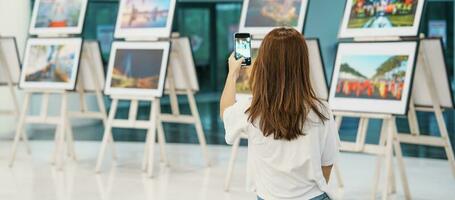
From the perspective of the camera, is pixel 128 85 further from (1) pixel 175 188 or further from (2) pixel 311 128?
(2) pixel 311 128

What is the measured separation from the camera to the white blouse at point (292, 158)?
2785mm

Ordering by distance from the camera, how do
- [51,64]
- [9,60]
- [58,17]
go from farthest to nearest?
[9,60]
[58,17]
[51,64]

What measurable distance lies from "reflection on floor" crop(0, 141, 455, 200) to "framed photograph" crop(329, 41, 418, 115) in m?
0.75

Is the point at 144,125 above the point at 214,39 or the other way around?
above

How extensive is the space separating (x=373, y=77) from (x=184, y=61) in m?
2.39

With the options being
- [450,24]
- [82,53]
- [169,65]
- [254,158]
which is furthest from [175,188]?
[450,24]

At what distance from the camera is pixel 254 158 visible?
2879mm

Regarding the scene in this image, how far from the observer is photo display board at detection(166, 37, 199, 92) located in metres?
7.38

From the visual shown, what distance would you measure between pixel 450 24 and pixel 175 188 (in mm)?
7009

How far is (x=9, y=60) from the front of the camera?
27.7 ft

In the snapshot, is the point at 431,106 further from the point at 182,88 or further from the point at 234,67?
the point at 234,67

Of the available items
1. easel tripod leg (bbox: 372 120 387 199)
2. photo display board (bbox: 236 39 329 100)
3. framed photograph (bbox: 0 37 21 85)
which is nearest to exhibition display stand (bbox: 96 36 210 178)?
photo display board (bbox: 236 39 329 100)

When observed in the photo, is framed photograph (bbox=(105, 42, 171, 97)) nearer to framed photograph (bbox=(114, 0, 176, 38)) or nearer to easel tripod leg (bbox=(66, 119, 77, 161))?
framed photograph (bbox=(114, 0, 176, 38))

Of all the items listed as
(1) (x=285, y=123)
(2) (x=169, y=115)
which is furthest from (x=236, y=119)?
(2) (x=169, y=115)
